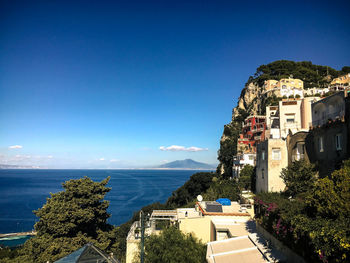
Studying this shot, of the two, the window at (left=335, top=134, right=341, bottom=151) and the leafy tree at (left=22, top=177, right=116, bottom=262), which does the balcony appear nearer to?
the window at (left=335, top=134, right=341, bottom=151)

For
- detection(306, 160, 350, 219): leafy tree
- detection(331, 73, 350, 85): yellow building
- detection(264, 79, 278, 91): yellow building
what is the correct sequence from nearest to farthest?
1. detection(306, 160, 350, 219): leafy tree
2. detection(331, 73, 350, 85): yellow building
3. detection(264, 79, 278, 91): yellow building

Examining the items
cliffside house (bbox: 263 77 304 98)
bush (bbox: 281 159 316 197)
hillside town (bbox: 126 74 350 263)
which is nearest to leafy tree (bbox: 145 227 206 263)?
hillside town (bbox: 126 74 350 263)

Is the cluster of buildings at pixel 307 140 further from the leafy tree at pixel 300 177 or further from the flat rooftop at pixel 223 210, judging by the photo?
the flat rooftop at pixel 223 210

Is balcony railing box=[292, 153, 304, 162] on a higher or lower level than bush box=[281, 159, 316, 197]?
higher

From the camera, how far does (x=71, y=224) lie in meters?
19.2

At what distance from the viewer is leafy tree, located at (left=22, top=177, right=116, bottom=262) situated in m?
17.9

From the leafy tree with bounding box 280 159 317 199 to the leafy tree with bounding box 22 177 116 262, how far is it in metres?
16.2

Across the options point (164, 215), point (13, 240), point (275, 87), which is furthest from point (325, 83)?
point (13, 240)

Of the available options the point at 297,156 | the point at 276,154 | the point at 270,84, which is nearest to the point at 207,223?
the point at 276,154

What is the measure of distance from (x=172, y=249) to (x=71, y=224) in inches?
408

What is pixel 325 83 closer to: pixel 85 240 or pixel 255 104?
pixel 255 104

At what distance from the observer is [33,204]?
3423 inches

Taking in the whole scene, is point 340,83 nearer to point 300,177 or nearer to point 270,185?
point 270,185

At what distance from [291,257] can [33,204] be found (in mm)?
98879
